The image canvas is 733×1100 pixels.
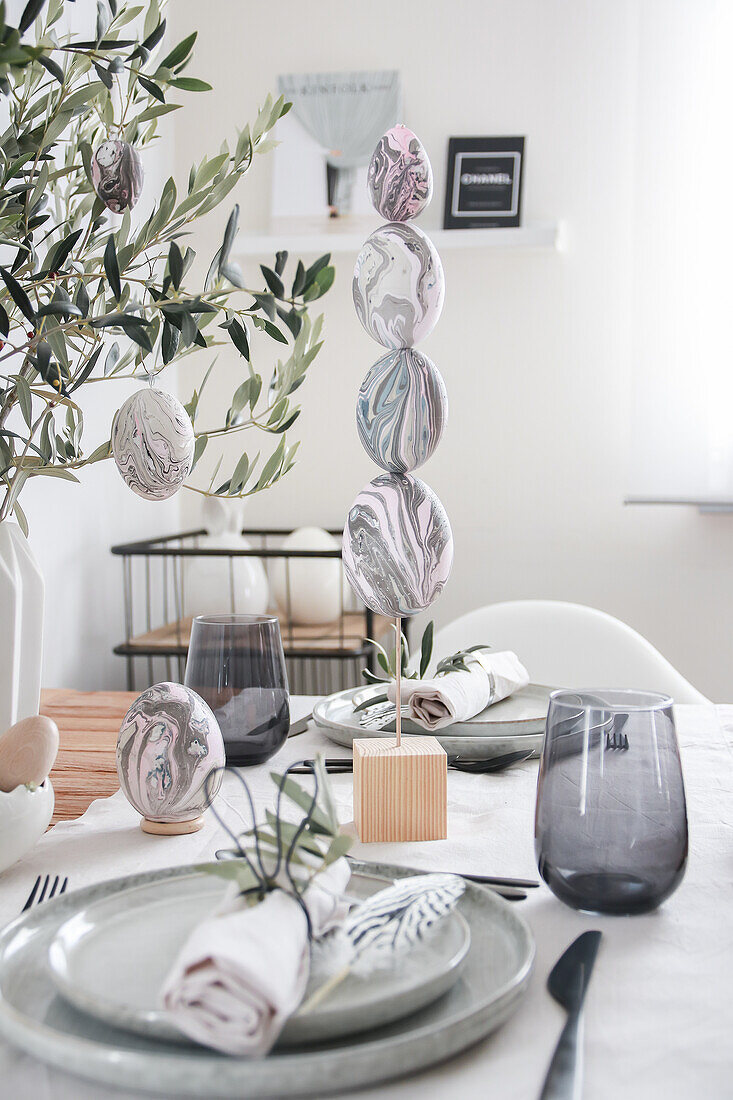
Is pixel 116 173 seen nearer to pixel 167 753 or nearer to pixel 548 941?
pixel 167 753

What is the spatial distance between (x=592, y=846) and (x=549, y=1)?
1975 millimetres

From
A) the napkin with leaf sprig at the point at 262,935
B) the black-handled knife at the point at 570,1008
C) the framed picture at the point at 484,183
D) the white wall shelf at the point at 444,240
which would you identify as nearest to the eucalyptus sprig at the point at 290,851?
the napkin with leaf sprig at the point at 262,935

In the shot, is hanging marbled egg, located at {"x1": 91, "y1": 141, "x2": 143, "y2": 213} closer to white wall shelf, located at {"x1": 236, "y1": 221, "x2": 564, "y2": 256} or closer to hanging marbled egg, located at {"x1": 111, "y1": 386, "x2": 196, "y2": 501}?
hanging marbled egg, located at {"x1": 111, "y1": 386, "x2": 196, "y2": 501}

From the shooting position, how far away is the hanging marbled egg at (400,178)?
70 cm

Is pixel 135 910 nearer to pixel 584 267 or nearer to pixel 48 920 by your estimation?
pixel 48 920

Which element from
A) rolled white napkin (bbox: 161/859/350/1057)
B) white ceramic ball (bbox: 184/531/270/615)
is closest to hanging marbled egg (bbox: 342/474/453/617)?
rolled white napkin (bbox: 161/859/350/1057)

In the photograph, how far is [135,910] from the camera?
470mm

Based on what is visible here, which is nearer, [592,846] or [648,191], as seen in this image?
[592,846]

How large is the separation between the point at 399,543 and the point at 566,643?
0.79m

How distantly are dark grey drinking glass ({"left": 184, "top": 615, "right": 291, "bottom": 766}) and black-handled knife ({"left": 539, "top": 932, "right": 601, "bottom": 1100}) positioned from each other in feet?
1.12

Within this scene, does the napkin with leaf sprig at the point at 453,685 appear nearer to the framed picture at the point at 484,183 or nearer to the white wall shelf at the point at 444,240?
the white wall shelf at the point at 444,240

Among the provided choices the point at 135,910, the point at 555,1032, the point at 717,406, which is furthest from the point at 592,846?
the point at 717,406

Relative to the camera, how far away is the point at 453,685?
0.87 metres

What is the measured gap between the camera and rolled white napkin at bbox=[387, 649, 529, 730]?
2.82 feet
